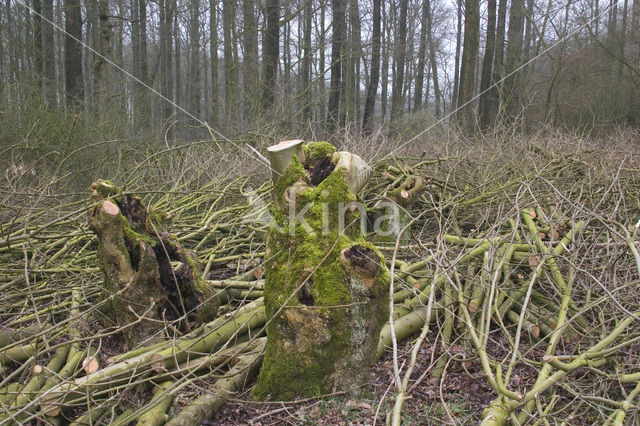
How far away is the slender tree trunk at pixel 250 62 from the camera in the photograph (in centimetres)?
1297

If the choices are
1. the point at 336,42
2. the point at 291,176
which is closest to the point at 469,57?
the point at 336,42

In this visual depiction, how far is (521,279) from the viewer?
4289 millimetres

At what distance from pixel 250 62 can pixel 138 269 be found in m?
11.4

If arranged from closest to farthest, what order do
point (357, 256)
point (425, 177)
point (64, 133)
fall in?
point (357, 256) → point (425, 177) → point (64, 133)

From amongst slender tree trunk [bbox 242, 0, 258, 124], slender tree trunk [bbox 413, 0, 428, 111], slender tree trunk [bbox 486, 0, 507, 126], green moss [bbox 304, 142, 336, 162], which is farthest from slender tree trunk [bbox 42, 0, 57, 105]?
slender tree trunk [bbox 413, 0, 428, 111]

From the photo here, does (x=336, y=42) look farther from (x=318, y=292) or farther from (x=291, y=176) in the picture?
(x=318, y=292)

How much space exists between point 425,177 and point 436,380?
334cm

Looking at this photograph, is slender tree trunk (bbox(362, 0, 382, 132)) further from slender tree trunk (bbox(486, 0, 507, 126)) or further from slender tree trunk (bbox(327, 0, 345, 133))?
slender tree trunk (bbox(486, 0, 507, 126))

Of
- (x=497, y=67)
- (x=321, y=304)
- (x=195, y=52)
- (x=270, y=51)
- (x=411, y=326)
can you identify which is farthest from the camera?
(x=195, y=52)

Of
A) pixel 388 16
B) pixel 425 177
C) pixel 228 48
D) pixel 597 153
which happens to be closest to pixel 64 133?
pixel 425 177

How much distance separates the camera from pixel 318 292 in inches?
118

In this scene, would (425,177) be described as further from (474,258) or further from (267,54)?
(267,54)

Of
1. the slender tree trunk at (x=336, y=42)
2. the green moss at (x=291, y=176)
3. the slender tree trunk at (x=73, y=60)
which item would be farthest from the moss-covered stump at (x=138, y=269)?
the slender tree trunk at (x=336, y=42)

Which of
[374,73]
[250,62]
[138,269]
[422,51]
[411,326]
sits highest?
[422,51]
